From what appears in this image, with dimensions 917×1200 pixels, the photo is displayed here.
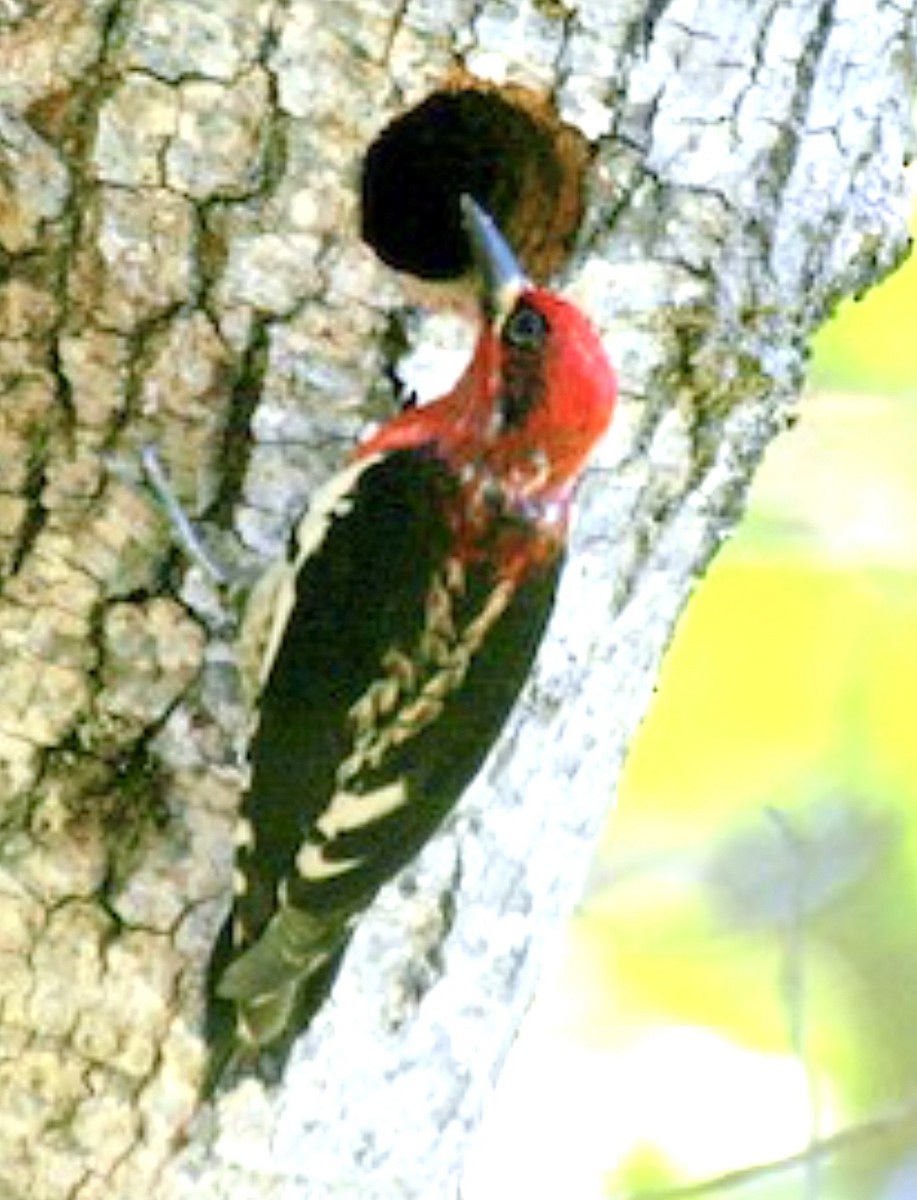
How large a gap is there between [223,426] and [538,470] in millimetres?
427

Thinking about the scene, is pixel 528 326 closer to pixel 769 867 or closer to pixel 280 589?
pixel 280 589

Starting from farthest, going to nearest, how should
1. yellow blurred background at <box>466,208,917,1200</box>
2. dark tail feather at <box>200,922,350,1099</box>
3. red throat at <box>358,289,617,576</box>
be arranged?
yellow blurred background at <box>466,208,917,1200</box> → red throat at <box>358,289,617,576</box> → dark tail feather at <box>200,922,350,1099</box>

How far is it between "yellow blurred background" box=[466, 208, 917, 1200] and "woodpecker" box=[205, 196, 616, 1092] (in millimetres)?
1097

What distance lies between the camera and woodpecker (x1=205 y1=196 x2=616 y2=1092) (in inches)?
136

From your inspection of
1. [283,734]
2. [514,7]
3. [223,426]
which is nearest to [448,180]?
Result: [514,7]

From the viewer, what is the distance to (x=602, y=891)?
5258mm

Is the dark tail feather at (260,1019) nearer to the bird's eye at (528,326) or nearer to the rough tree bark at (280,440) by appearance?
the rough tree bark at (280,440)

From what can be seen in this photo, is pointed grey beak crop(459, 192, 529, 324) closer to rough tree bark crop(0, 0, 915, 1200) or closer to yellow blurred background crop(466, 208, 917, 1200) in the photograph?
rough tree bark crop(0, 0, 915, 1200)

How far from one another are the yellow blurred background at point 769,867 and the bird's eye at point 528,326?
110 centimetres

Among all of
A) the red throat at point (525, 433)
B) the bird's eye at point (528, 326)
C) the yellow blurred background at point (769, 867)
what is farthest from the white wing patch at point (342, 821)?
the yellow blurred background at point (769, 867)

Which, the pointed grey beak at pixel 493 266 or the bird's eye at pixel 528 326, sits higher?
the pointed grey beak at pixel 493 266

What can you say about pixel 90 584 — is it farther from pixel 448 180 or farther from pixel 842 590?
pixel 842 590

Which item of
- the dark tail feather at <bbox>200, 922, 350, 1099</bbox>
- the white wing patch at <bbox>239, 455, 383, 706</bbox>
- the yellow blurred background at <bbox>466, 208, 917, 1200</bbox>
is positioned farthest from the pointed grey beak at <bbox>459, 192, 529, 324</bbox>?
the yellow blurred background at <bbox>466, 208, 917, 1200</bbox>

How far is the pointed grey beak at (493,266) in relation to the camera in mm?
3693
